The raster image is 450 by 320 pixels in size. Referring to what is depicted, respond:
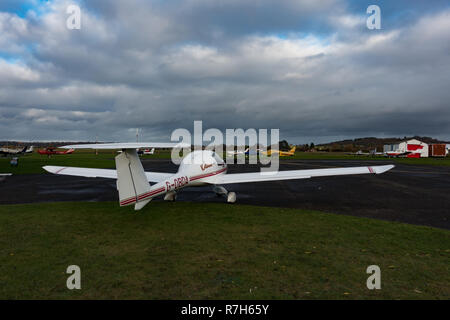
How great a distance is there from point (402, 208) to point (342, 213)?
292 centimetres

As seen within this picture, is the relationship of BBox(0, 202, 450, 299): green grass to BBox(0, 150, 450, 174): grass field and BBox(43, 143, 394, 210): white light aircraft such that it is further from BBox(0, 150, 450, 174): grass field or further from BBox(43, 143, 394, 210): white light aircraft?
BBox(0, 150, 450, 174): grass field

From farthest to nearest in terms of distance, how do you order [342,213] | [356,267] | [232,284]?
[342,213], [356,267], [232,284]

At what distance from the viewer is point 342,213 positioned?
9711mm

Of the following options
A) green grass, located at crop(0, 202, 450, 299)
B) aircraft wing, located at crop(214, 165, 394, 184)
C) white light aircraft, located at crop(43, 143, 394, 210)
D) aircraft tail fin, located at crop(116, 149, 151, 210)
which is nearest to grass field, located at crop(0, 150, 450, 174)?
white light aircraft, located at crop(43, 143, 394, 210)

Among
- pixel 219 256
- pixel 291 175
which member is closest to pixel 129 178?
pixel 219 256

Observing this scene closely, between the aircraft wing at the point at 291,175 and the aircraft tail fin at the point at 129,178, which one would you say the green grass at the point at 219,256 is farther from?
the aircraft wing at the point at 291,175

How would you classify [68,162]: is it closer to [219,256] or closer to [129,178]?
[129,178]

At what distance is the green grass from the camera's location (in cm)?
421
